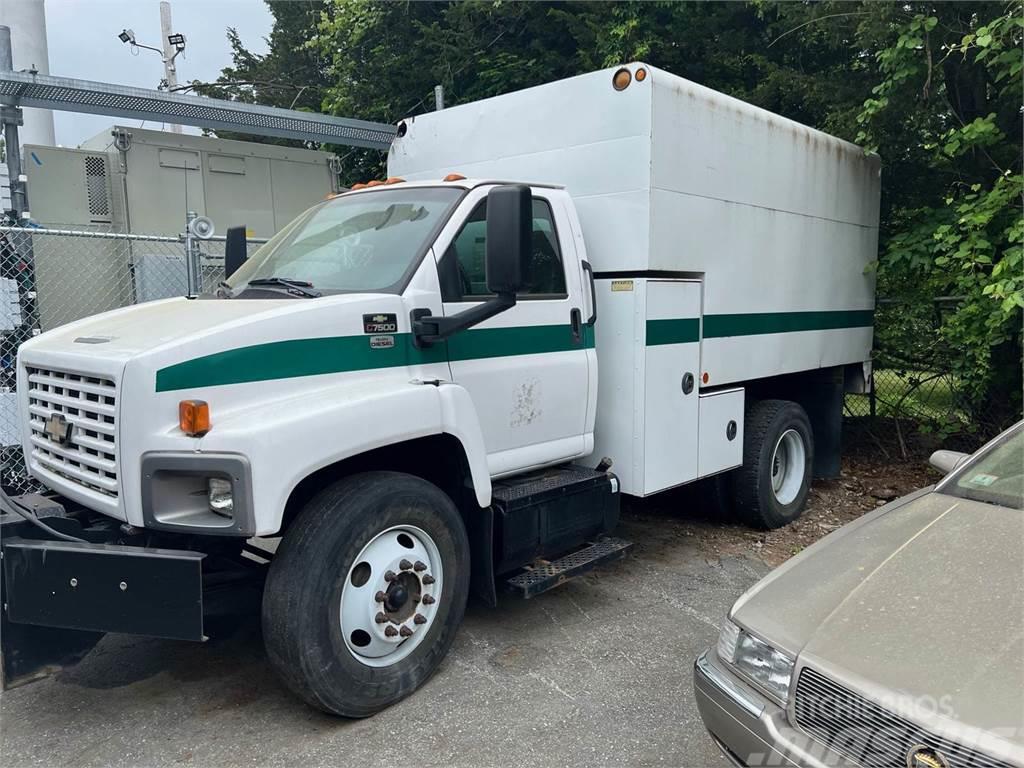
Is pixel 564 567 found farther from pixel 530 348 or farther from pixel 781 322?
pixel 781 322

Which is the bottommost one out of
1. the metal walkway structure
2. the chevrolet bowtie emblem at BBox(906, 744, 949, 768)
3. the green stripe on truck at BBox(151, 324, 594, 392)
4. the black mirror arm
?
the chevrolet bowtie emblem at BBox(906, 744, 949, 768)

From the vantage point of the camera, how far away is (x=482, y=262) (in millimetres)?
4105

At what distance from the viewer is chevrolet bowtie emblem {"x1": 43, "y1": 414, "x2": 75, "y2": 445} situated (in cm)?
342

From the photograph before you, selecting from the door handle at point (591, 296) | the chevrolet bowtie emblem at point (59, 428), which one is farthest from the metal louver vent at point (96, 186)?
the door handle at point (591, 296)

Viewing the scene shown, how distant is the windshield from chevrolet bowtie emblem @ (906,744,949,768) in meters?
2.69

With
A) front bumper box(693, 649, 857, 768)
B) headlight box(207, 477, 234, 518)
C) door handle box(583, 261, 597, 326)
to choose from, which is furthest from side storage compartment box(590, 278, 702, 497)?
headlight box(207, 477, 234, 518)

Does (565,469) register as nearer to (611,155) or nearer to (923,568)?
(611,155)

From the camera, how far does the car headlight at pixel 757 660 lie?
246cm

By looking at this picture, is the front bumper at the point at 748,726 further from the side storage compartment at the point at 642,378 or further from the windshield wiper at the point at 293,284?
the windshield wiper at the point at 293,284

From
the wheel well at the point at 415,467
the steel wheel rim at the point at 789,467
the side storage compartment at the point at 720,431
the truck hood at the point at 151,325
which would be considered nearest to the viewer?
the truck hood at the point at 151,325

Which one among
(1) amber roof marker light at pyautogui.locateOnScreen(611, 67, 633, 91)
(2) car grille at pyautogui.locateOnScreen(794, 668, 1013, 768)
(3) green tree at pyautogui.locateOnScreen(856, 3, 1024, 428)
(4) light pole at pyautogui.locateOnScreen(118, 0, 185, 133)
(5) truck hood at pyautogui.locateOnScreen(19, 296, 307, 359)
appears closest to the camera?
(2) car grille at pyautogui.locateOnScreen(794, 668, 1013, 768)

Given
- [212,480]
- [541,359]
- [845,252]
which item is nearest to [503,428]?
[541,359]

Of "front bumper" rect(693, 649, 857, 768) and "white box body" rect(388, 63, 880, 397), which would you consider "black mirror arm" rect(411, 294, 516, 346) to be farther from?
"front bumper" rect(693, 649, 857, 768)

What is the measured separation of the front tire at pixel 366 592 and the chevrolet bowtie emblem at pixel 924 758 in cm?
211
